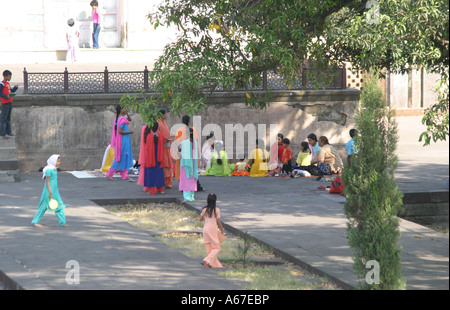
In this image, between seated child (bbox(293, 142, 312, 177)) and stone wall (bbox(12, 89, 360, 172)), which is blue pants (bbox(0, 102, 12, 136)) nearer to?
stone wall (bbox(12, 89, 360, 172))

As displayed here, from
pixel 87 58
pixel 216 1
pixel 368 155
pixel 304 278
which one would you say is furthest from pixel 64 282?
pixel 87 58

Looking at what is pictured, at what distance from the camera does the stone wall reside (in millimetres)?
17266

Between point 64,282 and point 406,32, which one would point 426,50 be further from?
point 64,282

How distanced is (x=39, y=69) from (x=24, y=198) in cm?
901

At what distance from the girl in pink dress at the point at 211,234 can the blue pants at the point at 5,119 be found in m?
8.33

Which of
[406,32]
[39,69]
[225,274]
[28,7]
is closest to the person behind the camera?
[225,274]

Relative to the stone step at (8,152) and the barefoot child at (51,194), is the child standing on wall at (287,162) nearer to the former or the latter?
the stone step at (8,152)

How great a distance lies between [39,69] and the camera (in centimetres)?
2217

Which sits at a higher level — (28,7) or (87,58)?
(28,7)

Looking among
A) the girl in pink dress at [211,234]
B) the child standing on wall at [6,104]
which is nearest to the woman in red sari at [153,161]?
the child standing on wall at [6,104]

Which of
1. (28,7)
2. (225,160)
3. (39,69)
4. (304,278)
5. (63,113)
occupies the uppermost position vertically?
(28,7)

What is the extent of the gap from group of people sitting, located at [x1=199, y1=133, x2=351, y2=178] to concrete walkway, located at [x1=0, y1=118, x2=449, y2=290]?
22.3 inches

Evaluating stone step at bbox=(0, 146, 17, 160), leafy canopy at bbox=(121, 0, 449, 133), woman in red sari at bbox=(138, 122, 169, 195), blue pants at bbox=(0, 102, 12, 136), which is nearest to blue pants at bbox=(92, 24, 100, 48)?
blue pants at bbox=(0, 102, 12, 136)

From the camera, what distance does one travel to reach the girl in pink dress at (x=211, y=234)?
937 cm
